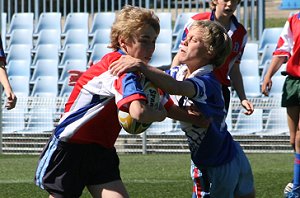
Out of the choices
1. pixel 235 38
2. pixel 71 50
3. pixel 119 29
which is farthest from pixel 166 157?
A: pixel 119 29

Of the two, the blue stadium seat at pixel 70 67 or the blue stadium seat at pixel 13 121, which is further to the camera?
the blue stadium seat at pixel 70 67

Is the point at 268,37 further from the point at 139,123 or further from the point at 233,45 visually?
the point at 139,123

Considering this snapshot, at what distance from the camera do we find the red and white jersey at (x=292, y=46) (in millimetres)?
9375

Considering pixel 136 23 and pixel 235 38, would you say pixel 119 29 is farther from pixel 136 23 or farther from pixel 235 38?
pixel 235 38

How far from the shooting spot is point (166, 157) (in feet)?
44.6

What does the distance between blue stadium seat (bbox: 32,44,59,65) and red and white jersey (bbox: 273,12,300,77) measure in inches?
323

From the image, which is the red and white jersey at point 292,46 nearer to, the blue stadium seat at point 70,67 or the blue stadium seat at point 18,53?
the blue stadium seat at point 70,67

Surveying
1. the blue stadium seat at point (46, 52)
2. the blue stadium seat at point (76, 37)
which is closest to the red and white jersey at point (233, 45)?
the blue stadium seat at point (46, 52)

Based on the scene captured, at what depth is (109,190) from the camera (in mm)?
5605

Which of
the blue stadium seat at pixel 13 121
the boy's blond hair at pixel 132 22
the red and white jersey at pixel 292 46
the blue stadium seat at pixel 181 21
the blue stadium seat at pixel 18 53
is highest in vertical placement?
the boy's blond hair at pixel 132 22

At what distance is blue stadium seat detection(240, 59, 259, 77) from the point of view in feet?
51.9

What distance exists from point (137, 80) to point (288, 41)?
15.3 feet

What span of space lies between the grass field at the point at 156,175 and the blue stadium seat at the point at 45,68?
289 centimetres

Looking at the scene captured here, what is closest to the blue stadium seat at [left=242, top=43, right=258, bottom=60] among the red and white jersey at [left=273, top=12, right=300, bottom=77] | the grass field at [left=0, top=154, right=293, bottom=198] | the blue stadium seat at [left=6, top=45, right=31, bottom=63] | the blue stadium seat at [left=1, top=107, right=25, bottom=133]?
the grass field at [left=0, top=154, right=293, bottom=198]
